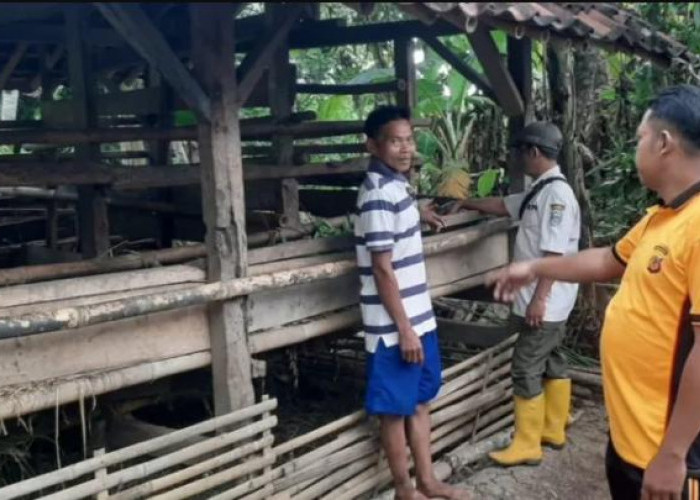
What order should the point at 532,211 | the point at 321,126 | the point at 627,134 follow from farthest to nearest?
1. the point at 627,134
2. the point at 321,126
3. the point at 532,211

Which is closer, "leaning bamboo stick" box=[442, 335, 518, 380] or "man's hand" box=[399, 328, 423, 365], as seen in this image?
"man's hand" box=[399, 328, 423, 365]

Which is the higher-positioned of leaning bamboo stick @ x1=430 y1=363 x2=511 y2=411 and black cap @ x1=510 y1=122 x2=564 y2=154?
black cap @ x1=510 y1=122 x2=564 y2=154

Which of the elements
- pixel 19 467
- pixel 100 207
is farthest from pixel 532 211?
pixel 19 467

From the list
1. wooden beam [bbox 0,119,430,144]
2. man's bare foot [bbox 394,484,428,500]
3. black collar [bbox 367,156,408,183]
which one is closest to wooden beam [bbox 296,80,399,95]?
→ wooden beam [bbox 0,119,430,144]

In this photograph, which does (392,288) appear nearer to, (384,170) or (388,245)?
(388,245)

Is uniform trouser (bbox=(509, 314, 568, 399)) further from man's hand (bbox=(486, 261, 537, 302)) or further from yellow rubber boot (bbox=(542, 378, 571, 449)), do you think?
man's hand (bbox=(486, 261, 537, 302))

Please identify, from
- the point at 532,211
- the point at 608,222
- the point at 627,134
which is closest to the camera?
the point at 532,211

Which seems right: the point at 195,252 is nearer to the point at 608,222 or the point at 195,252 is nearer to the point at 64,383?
the point at 64,383

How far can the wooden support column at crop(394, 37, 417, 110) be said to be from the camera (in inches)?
235

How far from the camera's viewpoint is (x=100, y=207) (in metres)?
5.04

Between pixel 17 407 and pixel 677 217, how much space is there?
2153 mm

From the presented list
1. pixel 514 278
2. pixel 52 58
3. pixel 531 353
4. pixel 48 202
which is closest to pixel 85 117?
pixel 48 202

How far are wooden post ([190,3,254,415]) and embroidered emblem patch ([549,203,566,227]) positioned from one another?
179cm

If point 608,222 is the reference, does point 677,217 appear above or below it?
above
